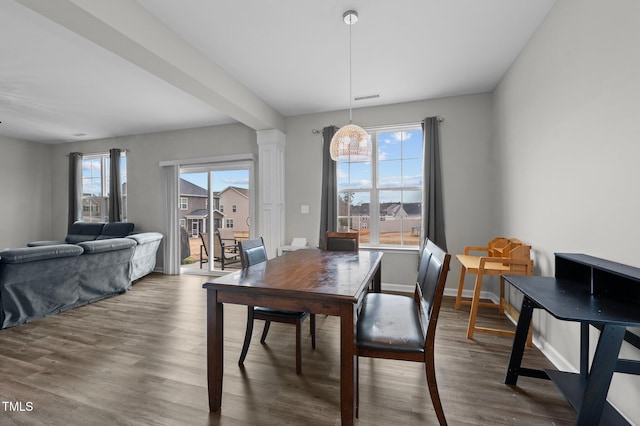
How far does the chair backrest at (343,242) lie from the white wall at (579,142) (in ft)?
5.51

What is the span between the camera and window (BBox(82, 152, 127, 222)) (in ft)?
19.1

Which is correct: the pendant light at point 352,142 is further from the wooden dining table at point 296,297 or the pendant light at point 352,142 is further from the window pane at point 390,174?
the window pane at point 390,174

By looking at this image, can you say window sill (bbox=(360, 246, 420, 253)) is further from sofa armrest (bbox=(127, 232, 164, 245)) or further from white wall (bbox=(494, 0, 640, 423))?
sofa armrest (bbox=(127, 232, 164, 245))

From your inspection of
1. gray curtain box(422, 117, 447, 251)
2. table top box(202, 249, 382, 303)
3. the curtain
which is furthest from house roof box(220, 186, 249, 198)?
gray curtain box(422, 117, 447, 251)

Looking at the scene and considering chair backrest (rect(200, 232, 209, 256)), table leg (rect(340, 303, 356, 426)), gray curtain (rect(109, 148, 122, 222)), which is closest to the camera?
table leg (rect(340, 303, 356, 426))

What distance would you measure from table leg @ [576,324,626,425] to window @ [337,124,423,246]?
2.74 m

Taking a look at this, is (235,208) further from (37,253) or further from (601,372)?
(601,372)

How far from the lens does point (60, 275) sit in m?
3.11

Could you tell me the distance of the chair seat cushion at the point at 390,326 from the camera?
1461 millimetres

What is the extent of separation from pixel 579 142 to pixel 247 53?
2877mm

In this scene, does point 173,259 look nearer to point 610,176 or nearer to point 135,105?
point 135,105

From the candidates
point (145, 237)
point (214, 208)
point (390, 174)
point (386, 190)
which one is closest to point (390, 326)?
point (386, 190)

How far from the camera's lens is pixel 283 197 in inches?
177

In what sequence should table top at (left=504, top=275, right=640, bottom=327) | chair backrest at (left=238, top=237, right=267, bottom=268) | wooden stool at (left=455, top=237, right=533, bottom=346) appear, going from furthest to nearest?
wooden stool at (left=455, top=237, right=533, bottom=346), chair backrest at (left=238, top=237, right=267, bottom=268), table top at (left=504, top=275, right=640, bottom=327)
